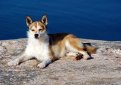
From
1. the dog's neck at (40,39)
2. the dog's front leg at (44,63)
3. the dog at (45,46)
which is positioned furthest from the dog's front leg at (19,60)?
the dog's front leg at (44,63)

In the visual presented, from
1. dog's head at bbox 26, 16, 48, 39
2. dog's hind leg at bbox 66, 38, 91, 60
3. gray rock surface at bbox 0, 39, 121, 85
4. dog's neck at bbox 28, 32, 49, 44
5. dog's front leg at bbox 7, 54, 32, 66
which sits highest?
dog's head at bbox 26, 16, 48, 39

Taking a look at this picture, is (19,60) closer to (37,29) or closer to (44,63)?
(44,63)

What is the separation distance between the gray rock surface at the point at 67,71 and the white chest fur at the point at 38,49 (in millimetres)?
224

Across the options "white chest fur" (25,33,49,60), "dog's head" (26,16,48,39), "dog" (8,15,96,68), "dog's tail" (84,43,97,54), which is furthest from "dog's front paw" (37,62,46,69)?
"dog's tail" (84,43,97,54)

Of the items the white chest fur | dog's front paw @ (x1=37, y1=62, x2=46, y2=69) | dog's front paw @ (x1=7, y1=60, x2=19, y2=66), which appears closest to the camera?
dog's front paw @ (x1=37, y1=62, x2=46, y2=69)

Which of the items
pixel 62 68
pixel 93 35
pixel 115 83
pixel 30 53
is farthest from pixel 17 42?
pixel 93 35

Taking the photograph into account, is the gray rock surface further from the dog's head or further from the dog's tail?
the dog's head

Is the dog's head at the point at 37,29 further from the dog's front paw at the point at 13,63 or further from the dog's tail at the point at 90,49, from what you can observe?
the dog's tail at the point at 90,49

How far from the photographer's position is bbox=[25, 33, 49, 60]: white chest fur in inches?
504

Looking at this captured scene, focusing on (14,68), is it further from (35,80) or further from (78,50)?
(78,50)

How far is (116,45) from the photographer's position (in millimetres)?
14617

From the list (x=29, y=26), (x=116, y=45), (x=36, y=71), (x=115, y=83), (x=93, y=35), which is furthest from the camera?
(x=93, y=35)

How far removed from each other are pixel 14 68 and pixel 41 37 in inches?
46.0

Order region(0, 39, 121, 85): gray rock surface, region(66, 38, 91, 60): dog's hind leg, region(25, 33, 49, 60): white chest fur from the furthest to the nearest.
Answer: region(66, 38, 91, 60): dog's hind leg, region(25, 33, 49, 60): white chest fur, region(0, 39, 121, 85): gray rock surface
